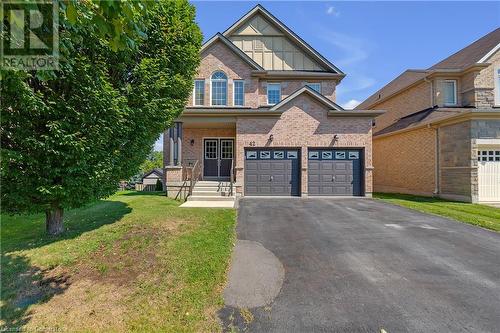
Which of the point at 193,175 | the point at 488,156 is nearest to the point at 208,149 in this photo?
the point at 193,175

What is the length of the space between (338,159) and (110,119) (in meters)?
11.8

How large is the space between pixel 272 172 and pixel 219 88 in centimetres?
678

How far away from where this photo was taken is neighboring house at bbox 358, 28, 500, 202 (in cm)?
1232

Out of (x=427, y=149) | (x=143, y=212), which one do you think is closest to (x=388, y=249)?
(x=143, y=212)

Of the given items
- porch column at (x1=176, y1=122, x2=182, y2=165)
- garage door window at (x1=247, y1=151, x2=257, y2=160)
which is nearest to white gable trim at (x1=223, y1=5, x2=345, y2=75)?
porch column at (x1=176, y1=122, x2=182, y2=165)

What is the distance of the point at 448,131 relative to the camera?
13.5 metres

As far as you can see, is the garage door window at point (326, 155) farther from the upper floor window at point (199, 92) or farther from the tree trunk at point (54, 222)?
the tree trunk at point (54, 222)

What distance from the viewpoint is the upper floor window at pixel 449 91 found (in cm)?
1622

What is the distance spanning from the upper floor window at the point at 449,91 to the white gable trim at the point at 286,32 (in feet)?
22.7

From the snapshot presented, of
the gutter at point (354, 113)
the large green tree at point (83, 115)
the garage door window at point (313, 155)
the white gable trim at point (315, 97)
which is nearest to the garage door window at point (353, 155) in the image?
the garage door window at point (313, 155)

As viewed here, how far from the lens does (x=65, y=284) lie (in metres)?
4.18

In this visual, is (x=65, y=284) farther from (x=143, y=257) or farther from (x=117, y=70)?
(x=117, y=70)

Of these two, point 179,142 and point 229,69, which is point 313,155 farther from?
point 229,69
